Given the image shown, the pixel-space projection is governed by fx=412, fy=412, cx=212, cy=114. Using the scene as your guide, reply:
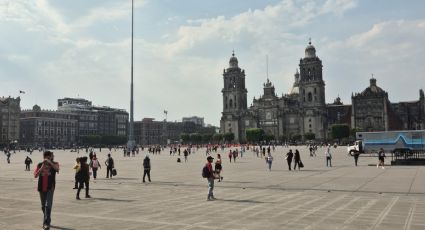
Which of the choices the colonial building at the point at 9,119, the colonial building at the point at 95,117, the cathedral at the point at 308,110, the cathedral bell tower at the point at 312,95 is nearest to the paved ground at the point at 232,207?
the cathedral at the point at 308,110

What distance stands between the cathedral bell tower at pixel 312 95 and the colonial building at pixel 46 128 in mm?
96652

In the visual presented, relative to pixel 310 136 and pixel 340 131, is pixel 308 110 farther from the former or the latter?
pixel 340 131

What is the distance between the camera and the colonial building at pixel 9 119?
14900 cm

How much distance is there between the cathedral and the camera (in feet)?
450

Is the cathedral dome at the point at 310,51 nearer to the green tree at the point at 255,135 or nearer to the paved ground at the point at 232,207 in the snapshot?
the green tree at the point at 255,135

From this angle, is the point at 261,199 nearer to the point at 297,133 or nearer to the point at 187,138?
the point at 297,133

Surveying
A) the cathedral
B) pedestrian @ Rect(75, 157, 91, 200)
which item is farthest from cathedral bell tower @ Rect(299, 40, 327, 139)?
pedestrian @ Rect(75, 157, 91, 200)

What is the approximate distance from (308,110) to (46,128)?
334 ft

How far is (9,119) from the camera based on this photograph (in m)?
151

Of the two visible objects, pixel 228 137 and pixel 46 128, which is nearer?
pixel 228 137

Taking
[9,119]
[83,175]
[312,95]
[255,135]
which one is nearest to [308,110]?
[312,95]

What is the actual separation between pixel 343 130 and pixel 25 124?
120736 millimetres

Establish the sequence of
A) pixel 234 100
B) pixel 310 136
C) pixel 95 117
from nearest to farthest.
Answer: pixel 310 136 < pixel 234 100 < pixel 95 117

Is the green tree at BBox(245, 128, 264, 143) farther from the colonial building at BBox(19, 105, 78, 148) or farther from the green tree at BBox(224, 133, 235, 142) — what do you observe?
the colonial building at BBox(19, 105, 78, 148)
